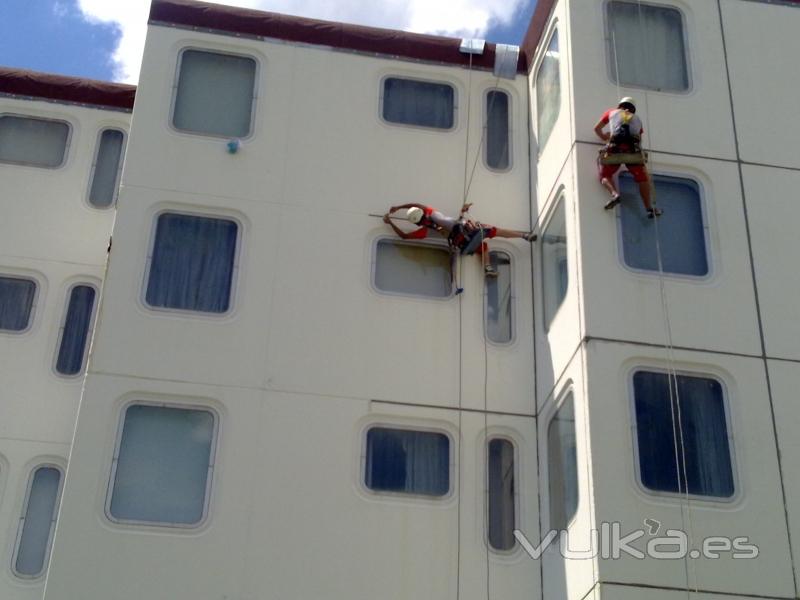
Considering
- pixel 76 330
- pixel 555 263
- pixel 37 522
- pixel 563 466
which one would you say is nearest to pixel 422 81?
pixel 555 263

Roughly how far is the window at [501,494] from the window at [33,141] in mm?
6938

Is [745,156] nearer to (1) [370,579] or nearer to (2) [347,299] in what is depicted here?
(2) [347,299]

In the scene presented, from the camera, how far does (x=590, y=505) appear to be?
10.8 m

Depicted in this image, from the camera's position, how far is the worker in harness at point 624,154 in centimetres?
1226

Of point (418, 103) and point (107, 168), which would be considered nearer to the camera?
point (418, 103)

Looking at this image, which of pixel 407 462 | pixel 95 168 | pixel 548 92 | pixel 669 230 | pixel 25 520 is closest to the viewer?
pixel 669 230

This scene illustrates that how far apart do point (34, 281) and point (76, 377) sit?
149cm

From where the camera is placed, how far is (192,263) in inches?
534

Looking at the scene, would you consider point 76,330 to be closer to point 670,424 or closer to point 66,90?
point 66,90

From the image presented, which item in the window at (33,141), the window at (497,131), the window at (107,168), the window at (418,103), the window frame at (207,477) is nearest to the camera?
the window frame at (207,477)

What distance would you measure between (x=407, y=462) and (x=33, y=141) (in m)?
6.84

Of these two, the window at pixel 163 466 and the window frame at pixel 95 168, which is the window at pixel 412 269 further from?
the window frame at pixel 95 168

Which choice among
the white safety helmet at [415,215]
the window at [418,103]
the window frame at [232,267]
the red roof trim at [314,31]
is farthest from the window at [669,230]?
the window frame at [232,267]

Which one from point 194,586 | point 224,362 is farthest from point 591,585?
point 224,362
